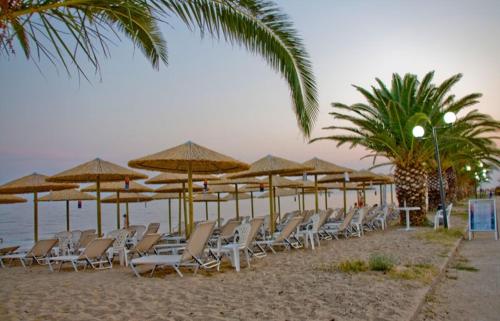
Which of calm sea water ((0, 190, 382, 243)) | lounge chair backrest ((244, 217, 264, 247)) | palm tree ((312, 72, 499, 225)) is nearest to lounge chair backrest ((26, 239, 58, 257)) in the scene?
lounge chair backrest ((244, 217, 264, 247))

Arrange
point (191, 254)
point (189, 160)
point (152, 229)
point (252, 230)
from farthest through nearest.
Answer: point (152, 229)
point (189, 160)
point (252, 230)
point (191, 254)

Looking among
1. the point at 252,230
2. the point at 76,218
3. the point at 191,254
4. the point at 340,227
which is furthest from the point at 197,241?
the point at 76,218

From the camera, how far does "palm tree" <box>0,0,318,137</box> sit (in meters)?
3.00

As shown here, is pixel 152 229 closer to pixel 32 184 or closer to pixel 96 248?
pixel 32 184

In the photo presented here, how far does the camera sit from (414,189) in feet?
50.9

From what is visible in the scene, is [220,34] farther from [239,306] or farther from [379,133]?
[379,133]

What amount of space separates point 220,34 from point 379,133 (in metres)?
12.0

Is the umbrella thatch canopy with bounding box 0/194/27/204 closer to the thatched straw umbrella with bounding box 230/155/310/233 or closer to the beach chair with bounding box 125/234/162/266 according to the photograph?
the thatched straw umbrella with bounding box 230/155/310/233

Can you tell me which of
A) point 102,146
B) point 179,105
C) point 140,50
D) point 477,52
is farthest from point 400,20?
point 102,146

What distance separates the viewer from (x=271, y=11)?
4285 millimetres

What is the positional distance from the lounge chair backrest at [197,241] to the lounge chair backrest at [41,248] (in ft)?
12.3

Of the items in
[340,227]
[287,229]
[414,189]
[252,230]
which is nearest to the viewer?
[252,230]

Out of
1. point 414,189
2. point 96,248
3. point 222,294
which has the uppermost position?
point 414,189

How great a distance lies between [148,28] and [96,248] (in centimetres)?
410
